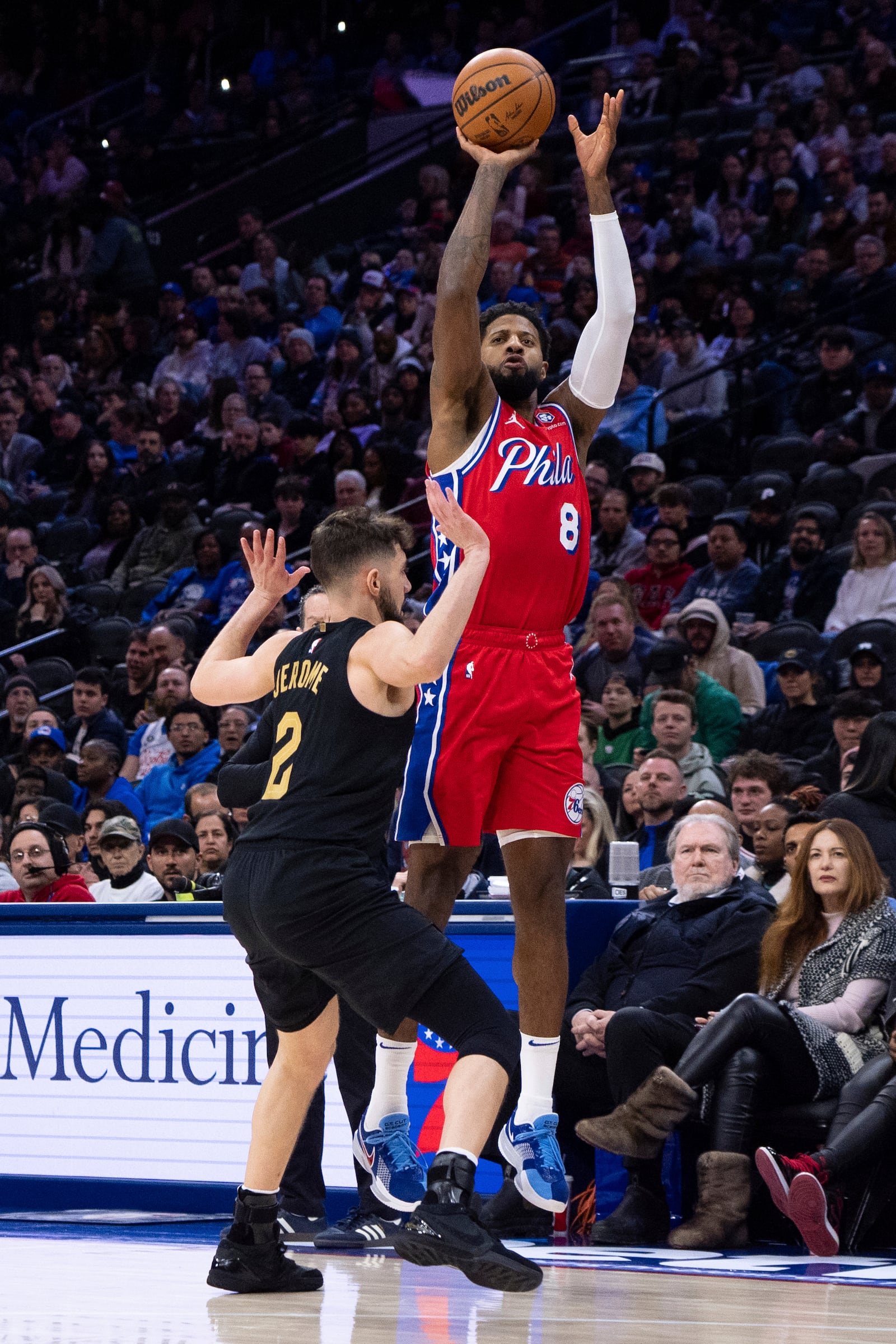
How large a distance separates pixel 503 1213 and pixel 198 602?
738cm

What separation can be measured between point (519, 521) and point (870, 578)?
5318 millimetres

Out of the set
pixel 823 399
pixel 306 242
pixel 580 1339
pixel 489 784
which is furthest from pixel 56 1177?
pixel 306 242

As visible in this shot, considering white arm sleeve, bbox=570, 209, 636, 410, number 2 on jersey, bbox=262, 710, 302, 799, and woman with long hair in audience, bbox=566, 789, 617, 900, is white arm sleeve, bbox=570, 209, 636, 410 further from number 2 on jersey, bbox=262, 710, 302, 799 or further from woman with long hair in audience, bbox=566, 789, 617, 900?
woman with long hair in audience, bbox=566, 789, 617, 900

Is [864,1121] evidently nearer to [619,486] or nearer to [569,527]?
[569,527]

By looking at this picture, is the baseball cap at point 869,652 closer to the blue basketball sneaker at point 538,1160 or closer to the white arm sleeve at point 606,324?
the white arm sleeve at point 606,324

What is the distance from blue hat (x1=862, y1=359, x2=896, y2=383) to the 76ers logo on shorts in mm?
7067

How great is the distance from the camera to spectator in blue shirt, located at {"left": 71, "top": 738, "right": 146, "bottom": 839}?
10086mm

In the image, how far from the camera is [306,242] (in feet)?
63.2

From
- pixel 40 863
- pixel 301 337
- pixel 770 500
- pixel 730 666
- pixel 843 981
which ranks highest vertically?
pixel 301 337

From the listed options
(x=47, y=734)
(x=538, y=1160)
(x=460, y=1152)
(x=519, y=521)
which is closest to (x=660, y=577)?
(x=47, y=734)

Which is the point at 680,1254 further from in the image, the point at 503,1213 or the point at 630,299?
the point at 630,299

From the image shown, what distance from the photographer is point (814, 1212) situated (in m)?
5.42

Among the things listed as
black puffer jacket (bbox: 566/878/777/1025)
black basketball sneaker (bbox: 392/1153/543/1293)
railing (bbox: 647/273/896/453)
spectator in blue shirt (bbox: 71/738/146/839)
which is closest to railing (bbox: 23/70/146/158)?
railing (bbox: 647/273/896/453)

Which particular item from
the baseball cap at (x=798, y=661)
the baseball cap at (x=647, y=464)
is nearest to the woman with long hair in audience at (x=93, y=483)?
the baseball cap at (x=647, y=464)
